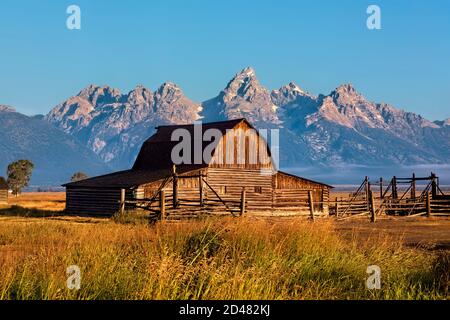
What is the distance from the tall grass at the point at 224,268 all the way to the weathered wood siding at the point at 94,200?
82.0ft

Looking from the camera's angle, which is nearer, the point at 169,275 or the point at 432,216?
the point at 169,275

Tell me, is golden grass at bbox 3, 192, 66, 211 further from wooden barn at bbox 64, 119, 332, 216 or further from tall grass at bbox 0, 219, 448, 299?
tall grass at bbox 0, 219, 448, 299

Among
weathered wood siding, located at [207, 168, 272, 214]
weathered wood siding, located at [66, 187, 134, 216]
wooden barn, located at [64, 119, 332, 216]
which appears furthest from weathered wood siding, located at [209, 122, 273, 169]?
weathered wood siding, located at [66, 187, 134, 216]

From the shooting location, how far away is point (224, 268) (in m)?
9.95

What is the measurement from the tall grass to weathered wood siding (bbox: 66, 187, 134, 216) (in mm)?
24993

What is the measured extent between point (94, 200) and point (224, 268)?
110 ft

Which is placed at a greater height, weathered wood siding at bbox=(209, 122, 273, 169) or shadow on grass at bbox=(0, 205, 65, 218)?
weathered wood siding at bbox=(209, 122, 273, 169)

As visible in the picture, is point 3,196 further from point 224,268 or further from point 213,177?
point 224,268

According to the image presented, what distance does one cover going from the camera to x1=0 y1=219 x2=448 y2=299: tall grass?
8.95 meters

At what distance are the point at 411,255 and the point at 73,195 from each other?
3390 centimetres

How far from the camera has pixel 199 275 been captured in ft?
31.5
